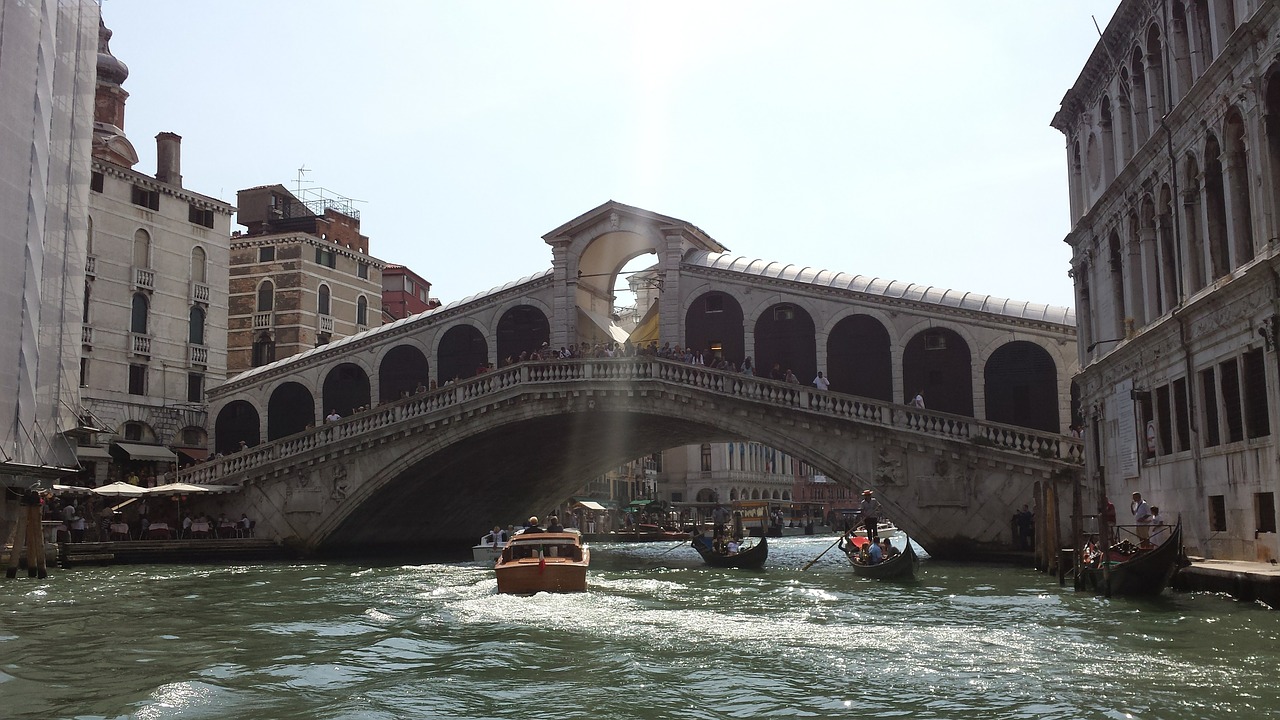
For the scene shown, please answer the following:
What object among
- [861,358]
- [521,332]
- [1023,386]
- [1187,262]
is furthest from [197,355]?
[1187,262]

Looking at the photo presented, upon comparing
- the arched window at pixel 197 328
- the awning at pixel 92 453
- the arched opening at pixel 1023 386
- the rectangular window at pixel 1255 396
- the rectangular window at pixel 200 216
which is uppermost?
the rectangular window at pixel 200 216

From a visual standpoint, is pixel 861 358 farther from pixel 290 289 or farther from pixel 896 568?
pixel 290 289

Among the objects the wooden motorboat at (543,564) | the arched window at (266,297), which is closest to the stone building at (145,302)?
the arched window at (266,297)

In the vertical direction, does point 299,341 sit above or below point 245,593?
above

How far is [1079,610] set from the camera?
15133 mm

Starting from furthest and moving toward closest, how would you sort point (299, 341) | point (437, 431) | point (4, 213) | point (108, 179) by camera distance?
1. point (299, 341)
2. point (108, 179)
3. point (437, 431)
4. point (4, 213)

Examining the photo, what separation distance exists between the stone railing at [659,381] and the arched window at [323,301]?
1295 cm

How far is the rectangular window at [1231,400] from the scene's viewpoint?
1553cm

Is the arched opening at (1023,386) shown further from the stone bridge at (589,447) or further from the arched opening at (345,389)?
the arched opening at (345,389)

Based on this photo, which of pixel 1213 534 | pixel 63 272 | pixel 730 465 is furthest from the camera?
pixel 730 465

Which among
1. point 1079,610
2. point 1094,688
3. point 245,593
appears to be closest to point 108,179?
point 245,593

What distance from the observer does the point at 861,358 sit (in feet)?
99.5

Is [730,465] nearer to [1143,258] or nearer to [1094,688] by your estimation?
[1143,258]

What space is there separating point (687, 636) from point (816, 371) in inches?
705
